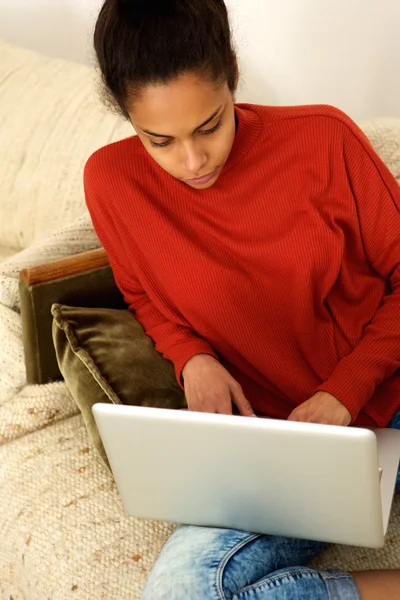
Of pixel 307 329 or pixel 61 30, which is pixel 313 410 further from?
pixel 61 30

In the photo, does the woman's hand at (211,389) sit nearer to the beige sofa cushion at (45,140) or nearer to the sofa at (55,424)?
the sofa at (55,424)

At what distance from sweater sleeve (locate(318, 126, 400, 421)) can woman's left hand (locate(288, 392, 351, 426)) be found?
0.05 metres

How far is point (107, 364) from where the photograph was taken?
1.47m

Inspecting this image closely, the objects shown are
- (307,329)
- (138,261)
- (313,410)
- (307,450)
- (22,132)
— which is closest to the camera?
(307,450)

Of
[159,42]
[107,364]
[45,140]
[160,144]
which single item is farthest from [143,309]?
[45,140]

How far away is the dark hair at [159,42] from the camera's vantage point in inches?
45.9

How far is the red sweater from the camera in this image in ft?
4.40

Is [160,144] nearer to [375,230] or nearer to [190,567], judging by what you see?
[375,230]

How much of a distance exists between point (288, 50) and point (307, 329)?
40.7 inches

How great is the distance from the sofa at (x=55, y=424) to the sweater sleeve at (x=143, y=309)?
0.16m

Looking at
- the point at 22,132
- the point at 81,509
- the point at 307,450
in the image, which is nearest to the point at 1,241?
the point at 22,132

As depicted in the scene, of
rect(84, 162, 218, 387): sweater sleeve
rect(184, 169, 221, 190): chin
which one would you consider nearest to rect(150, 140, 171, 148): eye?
rect(184, 169, 221, 190): chin

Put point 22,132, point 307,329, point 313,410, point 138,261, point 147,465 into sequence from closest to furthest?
point 147,465
point 313,410
point 307,329
point 138,261
point 22,132

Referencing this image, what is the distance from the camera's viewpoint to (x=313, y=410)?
1247 mm
